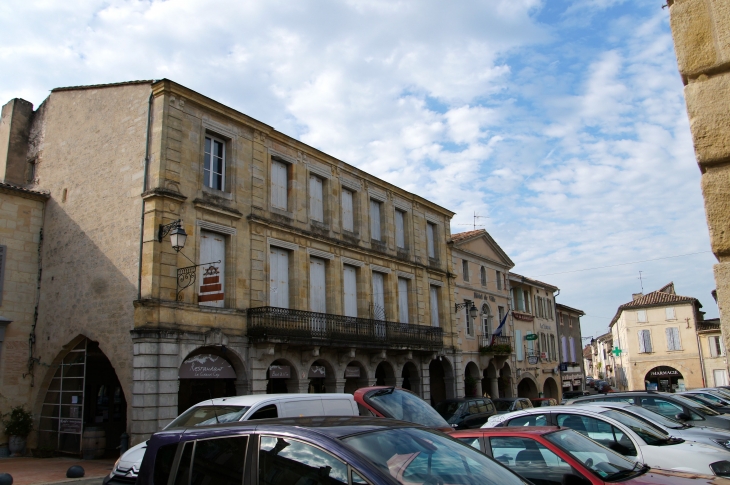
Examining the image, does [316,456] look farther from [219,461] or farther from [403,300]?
[403,300]

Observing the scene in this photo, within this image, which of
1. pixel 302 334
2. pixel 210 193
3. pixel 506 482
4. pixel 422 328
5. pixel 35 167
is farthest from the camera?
pixel 422 328

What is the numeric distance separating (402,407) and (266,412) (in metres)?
2.91

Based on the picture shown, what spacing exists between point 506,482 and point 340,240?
19761 mm

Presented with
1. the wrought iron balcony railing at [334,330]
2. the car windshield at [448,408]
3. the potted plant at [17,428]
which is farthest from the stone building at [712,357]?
the potted plant at [17,428]

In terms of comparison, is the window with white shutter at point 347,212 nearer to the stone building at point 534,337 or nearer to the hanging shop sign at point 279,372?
the hanging shop sign at point 279,372

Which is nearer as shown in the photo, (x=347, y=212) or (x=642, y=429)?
(x=642, y=429)

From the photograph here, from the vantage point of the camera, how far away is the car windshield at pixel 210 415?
8719mm

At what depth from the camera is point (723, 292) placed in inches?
144

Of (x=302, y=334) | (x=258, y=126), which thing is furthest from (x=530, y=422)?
(x=258, y=126)

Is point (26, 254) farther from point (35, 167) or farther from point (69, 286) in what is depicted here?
point (35, 167)

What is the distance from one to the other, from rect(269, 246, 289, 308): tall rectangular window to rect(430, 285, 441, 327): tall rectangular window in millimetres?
9918

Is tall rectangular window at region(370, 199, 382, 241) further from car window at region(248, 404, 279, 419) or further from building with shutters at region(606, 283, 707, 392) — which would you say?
building with shutters at region(606, 283, 707, 392)

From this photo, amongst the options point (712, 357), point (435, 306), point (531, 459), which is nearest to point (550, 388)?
point (712, 357)

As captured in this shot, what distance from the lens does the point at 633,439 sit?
777cm
